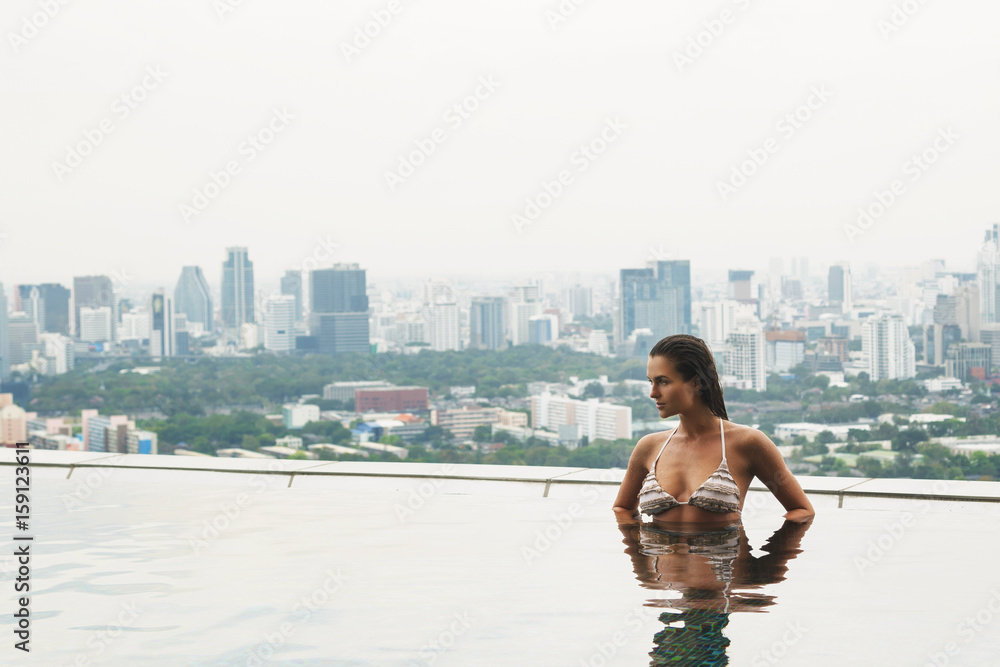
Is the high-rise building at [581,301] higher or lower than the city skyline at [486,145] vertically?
lower

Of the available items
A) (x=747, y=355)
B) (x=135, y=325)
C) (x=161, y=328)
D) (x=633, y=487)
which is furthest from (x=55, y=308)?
(x=633, y=487)

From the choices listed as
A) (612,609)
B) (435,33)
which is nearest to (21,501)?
(612,609)

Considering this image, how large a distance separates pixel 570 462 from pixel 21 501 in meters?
19.7

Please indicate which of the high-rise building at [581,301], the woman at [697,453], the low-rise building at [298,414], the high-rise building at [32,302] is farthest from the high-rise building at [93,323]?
the woman at [697,453]

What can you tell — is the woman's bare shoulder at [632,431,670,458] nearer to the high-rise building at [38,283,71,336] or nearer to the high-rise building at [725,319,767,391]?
the high-rise building at [725,319,767,391]

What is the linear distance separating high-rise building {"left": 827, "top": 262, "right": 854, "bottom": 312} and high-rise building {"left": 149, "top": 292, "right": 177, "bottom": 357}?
958 inches

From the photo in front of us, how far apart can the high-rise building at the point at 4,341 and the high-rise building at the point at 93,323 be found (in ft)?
8.84

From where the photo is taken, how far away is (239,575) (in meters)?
3.79

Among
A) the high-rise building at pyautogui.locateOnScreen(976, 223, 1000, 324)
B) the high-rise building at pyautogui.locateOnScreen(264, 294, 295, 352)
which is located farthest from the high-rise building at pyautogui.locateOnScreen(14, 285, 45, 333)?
the high-rise building at pyautogui.locateOnScreen(976, 223, 1000, 324)

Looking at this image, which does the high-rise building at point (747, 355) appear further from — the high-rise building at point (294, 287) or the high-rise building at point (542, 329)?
the high-rise building at point (294, 287)

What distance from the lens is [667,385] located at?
396 centimetres

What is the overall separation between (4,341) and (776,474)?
4186cm

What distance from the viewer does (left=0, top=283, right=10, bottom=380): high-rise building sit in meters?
38.8

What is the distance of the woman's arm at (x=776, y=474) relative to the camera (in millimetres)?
3986
